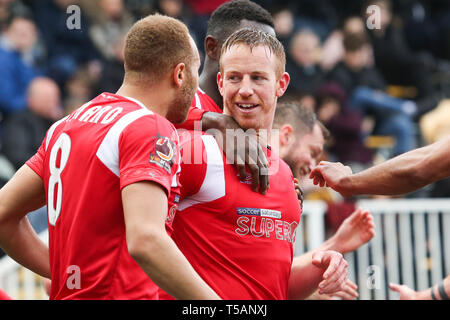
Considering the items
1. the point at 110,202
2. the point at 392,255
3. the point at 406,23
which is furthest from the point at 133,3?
the point at 110,202

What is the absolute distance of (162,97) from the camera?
11.1 ft

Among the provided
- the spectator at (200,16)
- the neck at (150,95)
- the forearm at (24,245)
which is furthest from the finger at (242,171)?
the spectator at (200,16)

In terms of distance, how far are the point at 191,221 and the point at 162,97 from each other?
2.28 feet

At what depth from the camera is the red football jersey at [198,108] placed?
404 cm

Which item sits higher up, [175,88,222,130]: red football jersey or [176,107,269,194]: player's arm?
[175,88,222,130]: red football jersey

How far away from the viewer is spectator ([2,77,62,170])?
8.42m

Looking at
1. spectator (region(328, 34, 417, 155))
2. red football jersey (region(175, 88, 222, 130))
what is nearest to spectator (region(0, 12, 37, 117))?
spectator (region(328, 34, 417, 155))

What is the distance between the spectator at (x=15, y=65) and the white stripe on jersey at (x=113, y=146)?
6608 mm

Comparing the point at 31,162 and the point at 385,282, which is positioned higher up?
the point at 385,282

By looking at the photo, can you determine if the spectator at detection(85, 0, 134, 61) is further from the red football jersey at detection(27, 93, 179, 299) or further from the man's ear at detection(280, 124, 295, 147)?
the red football jersey at detection(27, 93, 179, 299)

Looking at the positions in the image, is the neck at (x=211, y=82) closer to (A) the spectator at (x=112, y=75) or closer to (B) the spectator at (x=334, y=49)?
(A) the spectator at (x=112, y=75)

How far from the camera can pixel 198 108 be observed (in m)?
4.28

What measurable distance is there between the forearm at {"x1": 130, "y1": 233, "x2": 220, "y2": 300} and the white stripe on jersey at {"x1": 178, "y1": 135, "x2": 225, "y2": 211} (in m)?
0.77
